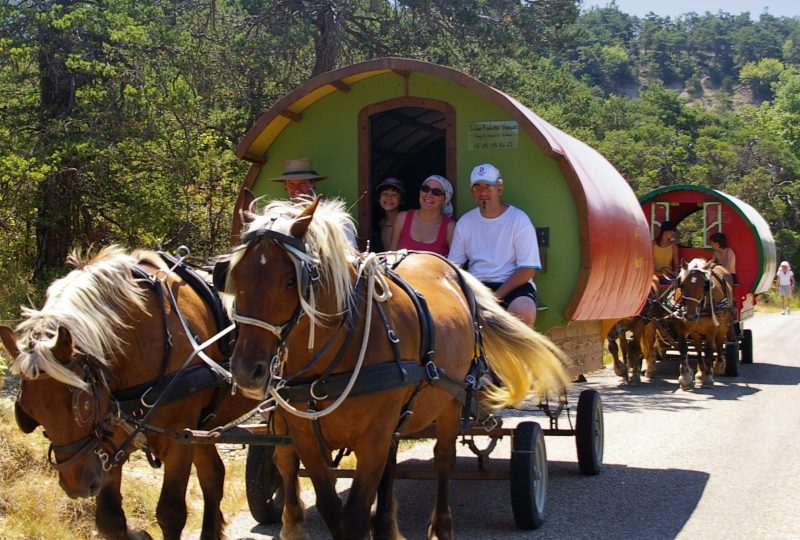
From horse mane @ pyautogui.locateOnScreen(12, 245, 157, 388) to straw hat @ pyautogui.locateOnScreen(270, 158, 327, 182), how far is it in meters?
2.36

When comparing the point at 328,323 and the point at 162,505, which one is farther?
the point at 162,505

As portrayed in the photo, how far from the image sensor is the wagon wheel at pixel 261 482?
19.7 feet

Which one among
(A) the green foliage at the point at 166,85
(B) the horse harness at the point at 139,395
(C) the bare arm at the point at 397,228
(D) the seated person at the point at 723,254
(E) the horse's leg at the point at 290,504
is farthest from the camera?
(D) the seated person at the point at 723,254

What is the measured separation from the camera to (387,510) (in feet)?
15.8

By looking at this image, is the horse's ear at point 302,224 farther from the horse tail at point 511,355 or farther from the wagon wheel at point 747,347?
the wagon wheel at point 747,347

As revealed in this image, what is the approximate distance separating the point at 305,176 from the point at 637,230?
3038 mm

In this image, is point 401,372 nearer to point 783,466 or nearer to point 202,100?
point 783,466

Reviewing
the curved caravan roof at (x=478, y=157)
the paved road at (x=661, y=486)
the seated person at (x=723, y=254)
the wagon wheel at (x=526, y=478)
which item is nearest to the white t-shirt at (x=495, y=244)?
the curved caravan roof at (x=478, y=157)

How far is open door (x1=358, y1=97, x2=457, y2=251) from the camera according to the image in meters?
7.23

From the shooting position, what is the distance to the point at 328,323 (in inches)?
162

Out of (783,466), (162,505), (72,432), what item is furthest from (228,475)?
(783,466)

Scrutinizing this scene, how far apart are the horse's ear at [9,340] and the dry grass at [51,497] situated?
1668mm

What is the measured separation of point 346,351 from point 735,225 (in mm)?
13338

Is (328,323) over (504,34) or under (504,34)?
under
